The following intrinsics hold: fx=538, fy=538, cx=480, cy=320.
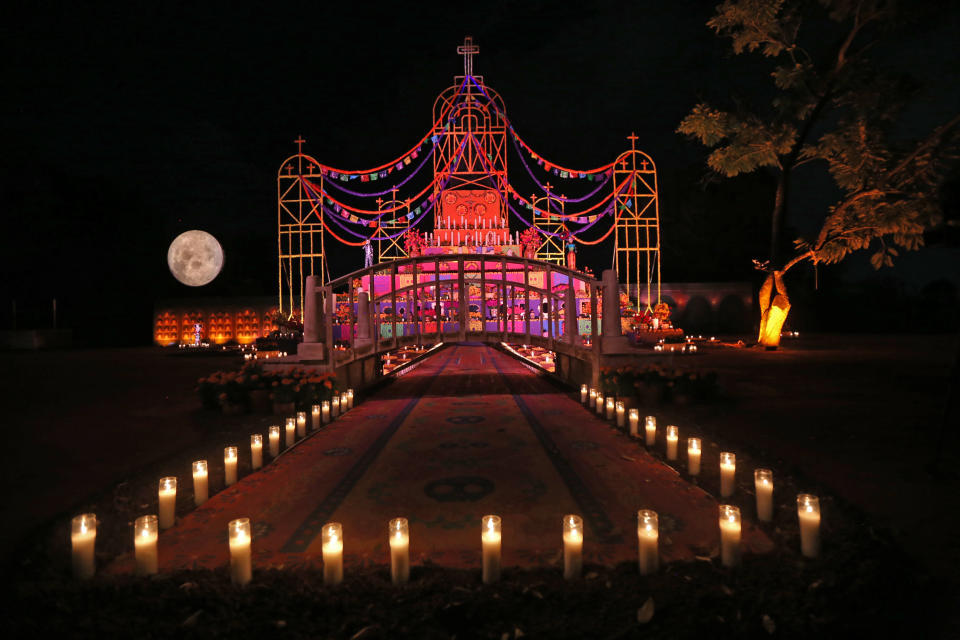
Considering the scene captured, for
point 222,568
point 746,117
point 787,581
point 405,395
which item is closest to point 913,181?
point 746,117

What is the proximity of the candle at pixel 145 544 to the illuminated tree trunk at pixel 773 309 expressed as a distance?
65.5 ft

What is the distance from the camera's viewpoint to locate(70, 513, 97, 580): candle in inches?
138

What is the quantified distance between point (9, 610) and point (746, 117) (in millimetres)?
20760

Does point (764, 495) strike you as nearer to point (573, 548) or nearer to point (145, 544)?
point (573, 548)

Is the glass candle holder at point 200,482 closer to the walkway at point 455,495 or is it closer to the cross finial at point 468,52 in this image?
the walkway at point 455,495

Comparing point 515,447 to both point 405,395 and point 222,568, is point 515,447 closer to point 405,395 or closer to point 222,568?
point 222,568

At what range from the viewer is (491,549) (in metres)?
3.33

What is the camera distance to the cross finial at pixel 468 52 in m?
24.2

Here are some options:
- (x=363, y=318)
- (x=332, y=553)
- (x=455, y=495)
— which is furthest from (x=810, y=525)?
(x=363, y=318)

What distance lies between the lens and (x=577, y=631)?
2.86m

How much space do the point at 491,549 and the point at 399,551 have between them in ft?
1.87

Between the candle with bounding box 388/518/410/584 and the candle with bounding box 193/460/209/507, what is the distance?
265cm

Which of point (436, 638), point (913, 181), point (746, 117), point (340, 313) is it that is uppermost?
point (746, 117)

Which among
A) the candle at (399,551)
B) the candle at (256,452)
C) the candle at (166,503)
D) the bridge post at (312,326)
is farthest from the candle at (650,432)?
the bridge post at (312,326)
